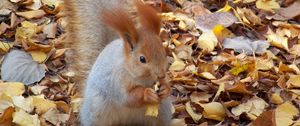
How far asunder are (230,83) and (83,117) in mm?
619

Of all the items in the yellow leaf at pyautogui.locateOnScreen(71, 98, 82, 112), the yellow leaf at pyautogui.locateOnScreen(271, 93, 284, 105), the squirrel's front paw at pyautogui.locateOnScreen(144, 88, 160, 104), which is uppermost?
the squirrel's front paw at pyautogui.locateOnScreen(144, 88, 160, 104)

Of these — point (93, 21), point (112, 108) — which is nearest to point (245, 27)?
point (93, 21)

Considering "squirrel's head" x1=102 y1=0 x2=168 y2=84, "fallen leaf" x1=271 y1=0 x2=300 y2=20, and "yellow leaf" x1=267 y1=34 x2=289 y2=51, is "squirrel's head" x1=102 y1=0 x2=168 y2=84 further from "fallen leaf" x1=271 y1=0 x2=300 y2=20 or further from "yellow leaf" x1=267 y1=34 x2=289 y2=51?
"fallen leaf" x1=271 y1=0 x2=300 y2=20

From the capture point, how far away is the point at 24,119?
2205mm

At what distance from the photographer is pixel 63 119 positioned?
2.28m

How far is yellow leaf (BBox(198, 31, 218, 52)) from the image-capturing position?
2725mm

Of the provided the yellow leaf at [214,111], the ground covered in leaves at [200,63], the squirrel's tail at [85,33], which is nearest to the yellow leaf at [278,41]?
the ground covered in leaves at [200,63]

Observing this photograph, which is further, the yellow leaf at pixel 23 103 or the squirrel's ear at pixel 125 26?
the yellow leaf at pixel 23 103

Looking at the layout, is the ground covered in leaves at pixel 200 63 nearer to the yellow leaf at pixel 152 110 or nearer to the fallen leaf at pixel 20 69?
the fallen leaf at pixel 20 69

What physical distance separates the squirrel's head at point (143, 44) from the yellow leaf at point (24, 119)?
52cm

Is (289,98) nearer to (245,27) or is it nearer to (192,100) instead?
(192,100)

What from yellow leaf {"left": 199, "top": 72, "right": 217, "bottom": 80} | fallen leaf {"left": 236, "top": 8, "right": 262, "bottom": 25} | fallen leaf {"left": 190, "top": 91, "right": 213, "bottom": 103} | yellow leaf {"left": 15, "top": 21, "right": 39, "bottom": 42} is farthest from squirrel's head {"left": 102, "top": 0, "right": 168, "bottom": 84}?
fallen leaf {"left": 236, "top": 8, "right": 262, "bottom": 25}

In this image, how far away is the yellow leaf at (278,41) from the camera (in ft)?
9.02

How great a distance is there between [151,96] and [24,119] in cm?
54
